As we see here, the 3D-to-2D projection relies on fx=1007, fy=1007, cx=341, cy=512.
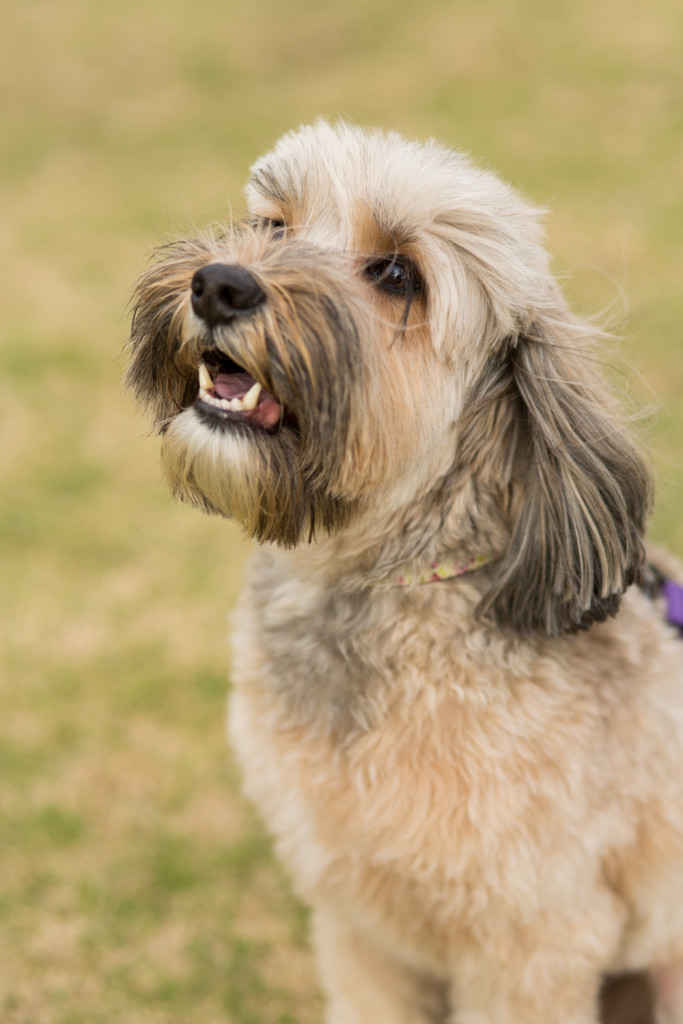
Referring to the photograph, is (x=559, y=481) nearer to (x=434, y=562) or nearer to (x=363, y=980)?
(x=434, y=562)

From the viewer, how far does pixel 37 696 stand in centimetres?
345

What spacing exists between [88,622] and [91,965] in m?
1.41

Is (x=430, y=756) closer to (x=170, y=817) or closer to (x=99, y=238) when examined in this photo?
(x=170, y=817)

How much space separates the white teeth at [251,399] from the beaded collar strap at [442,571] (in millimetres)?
459

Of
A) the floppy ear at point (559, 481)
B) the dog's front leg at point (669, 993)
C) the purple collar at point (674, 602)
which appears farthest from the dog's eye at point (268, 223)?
the dog's front leg at point (669, 993)

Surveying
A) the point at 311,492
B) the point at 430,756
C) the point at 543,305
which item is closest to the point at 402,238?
the point at 543,305

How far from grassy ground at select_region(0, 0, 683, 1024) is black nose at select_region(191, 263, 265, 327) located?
2.05 feet

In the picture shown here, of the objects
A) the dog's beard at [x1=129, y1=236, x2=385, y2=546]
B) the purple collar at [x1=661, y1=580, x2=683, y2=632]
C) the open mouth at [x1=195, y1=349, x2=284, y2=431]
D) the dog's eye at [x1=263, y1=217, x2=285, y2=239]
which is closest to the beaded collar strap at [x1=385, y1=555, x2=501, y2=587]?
the dog's beard at [x1=129, y1=236, x2=385, y2=546]

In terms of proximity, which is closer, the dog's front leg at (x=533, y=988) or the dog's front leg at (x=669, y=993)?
the dog's front leg at (x=533, y=988)

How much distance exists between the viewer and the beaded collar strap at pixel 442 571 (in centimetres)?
192

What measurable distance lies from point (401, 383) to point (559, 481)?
0.33 m

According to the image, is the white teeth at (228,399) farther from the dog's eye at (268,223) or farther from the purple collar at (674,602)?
the purple collar at (674,602)

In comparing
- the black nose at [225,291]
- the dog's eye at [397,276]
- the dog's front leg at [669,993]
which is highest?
the dog's eye at [397,276]

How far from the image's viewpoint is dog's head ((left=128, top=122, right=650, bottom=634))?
168cm
